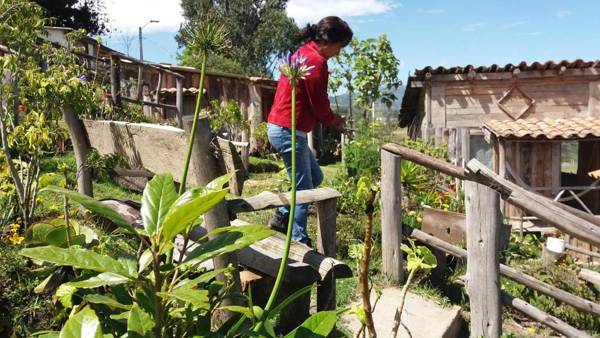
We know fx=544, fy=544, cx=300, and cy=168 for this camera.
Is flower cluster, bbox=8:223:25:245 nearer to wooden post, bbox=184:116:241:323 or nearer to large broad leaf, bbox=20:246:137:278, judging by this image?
wooden post, bbox=184:116:241:323

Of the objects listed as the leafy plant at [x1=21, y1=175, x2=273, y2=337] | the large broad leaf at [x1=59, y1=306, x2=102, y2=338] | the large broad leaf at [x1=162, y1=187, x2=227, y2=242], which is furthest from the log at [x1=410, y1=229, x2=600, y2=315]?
the large broad leaf at [x1=59, y1=306, x2=102, y2=338]

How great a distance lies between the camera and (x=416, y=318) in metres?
3.96

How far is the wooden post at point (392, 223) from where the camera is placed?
4.61 m

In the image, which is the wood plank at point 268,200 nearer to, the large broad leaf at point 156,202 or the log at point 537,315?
the large broad leaf at point 156,202

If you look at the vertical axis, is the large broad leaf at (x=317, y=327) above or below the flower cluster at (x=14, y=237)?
above

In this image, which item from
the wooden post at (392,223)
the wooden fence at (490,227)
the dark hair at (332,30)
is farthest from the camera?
the wooden post at (392,223)

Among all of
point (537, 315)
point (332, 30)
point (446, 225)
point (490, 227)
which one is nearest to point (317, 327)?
point (490, 227)

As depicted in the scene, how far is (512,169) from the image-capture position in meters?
11.6

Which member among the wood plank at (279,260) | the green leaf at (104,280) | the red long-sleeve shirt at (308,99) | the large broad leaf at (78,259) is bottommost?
the wood plank at (279,260)

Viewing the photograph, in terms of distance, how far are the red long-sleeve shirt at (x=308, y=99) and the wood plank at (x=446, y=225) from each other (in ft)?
8.50

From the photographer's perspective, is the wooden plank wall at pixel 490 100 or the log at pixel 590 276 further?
the wooden plank wall at pixel 490 100

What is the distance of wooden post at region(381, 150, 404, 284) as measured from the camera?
4.61m

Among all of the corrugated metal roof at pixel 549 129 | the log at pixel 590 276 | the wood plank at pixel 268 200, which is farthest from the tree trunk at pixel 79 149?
the corrugated metal roof at pixel 549 129

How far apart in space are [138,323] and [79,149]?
7.27 feet
